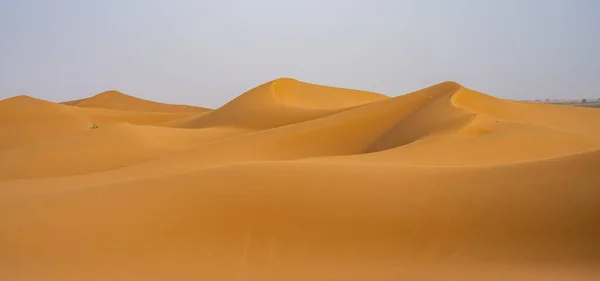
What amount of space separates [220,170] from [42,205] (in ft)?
7.95

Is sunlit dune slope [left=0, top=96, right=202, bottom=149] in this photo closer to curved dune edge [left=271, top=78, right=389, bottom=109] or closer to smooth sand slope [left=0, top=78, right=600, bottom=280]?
curved dune edge [left=271, top=78, right=389, bottom=109]

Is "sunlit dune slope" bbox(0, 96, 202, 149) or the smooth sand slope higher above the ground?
"sunlit dune slope" bbox(0, 96, 202, 149)

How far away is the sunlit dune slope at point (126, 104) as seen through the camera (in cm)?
6769

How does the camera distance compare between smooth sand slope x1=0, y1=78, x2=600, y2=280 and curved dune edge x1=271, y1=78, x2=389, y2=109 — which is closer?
smooth sand slope x1=0, y1=78, x2=600, y2=280

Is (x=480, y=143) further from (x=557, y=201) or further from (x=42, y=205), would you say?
(x=42, y=205)

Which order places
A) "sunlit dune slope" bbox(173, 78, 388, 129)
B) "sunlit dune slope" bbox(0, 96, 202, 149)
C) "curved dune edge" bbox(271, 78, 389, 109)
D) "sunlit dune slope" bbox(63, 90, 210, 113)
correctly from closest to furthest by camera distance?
"sunlit dune slope" bbox(173, 78, 388, 129) < "sunlit dune slope" bbox(0, 96, 202, 149) < "curved dune edge" bbox(271, 78, 389, 109) < "sunlit dune slope" bbox(63, 90, 210, 113)

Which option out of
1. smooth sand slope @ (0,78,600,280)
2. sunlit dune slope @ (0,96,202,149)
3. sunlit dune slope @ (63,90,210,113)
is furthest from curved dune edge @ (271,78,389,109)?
sunlit dune slope @ (63,90,210,113)

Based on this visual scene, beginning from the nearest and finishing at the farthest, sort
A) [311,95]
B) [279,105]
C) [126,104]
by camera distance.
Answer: [279,105], [311,95], [126,104]

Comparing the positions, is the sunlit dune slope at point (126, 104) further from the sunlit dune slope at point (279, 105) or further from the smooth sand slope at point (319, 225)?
the smooth sand slope at point (319, 225)

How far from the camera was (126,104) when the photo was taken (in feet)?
226

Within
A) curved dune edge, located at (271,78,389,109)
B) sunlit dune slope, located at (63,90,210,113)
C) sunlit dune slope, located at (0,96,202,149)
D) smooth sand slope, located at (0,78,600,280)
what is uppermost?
sunlit dune slope, located at (63,90,210,113)

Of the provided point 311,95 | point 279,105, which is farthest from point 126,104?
point 279,105

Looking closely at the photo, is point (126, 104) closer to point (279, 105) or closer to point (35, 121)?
point (35, 121)

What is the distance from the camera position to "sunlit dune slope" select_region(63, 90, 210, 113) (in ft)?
222
